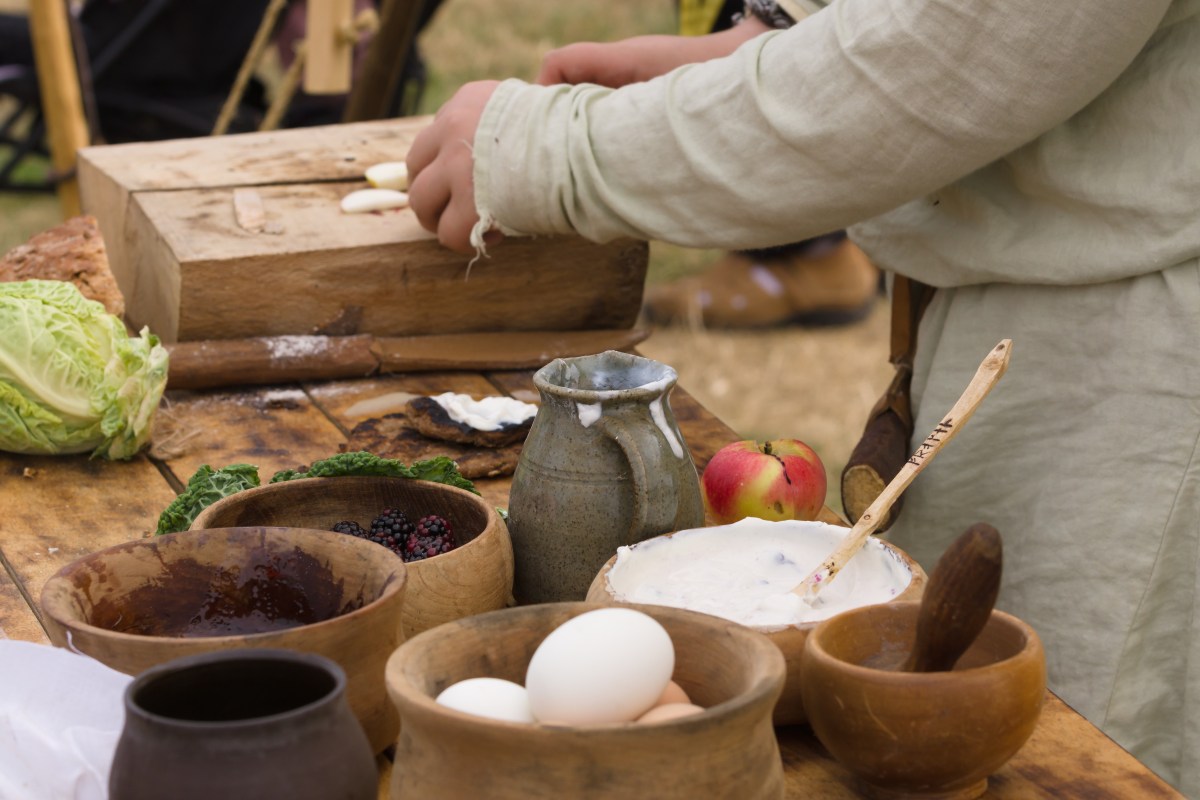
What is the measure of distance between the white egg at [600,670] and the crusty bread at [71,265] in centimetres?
130

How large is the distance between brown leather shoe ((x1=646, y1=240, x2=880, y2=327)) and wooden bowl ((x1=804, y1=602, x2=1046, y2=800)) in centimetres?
437

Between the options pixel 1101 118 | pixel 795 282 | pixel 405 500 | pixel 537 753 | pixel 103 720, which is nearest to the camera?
pixel 537 753

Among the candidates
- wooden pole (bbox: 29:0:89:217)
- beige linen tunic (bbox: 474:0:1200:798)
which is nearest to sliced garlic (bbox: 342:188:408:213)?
beige linen tunic (bbox: 474:0:1200:798)

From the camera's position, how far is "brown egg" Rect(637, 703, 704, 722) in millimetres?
852

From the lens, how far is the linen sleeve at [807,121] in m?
1.41

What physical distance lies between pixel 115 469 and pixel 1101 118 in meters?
1.24

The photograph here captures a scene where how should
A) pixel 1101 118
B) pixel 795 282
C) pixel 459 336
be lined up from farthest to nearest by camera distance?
pixel 795 282
pixel 459 336
pixel 1101 118

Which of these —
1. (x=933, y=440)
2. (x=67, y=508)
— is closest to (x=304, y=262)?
(x=67, y=508)

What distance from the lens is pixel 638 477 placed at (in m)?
1.21

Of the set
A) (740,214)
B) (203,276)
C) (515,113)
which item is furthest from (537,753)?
(203,276)

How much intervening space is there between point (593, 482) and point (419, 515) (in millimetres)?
178

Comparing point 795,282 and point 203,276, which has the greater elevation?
point 203,276

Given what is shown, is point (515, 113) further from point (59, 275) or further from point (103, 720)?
point (103, 720)

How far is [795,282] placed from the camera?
213 inches
